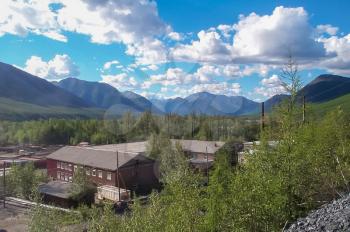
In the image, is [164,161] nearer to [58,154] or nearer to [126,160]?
[126,160]

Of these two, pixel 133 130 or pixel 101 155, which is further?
pixel 133 130

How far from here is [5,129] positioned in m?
115

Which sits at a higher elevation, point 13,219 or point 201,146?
point 201,146

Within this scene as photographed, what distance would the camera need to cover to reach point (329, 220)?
10.9 meters

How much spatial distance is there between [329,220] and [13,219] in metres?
28.6

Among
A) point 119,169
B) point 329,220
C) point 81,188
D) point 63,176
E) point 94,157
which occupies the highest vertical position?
point 329,220

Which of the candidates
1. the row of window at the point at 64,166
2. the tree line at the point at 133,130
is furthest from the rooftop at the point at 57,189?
the tree line at the point at 133,130

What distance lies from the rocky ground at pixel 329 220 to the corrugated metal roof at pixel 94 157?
33651mm

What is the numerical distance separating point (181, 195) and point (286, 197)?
3.39 m

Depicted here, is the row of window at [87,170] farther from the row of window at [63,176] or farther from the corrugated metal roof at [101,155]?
the row of window at [63,176]

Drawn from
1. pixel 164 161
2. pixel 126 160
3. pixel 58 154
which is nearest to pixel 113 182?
pixel 126 160

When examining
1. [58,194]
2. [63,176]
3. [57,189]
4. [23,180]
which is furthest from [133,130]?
[58,194]

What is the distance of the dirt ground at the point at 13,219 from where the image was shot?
99.9ft

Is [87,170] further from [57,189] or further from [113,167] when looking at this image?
[57,189]
